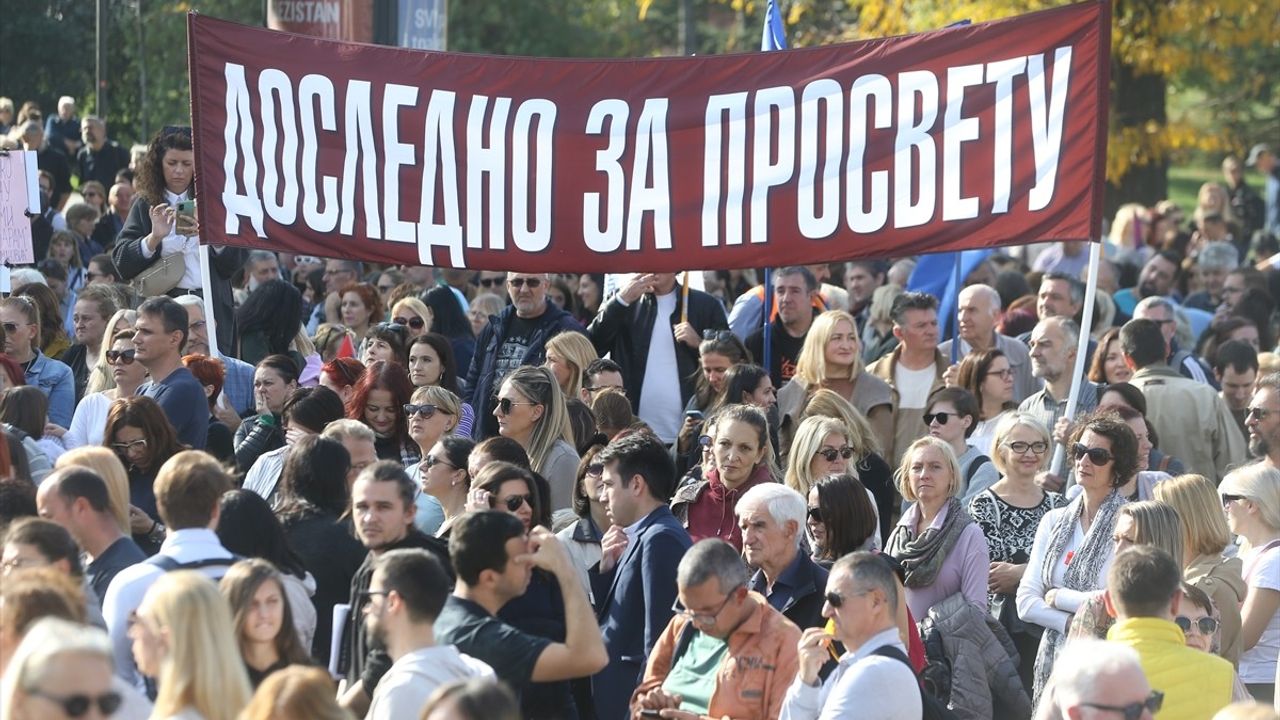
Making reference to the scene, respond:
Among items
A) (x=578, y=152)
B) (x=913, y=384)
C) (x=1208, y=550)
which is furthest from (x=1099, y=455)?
(x=578, y=152)

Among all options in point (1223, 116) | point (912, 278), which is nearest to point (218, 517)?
point (912, 278)

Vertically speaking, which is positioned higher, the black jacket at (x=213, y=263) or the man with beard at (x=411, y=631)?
the black jacket at (x=213, y=263)

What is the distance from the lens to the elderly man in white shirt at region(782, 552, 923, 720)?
5.95 m

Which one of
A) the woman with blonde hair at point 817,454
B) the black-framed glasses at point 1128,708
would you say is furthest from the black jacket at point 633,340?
the black-framed glasses at point 1128,708

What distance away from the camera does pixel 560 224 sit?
33.1 feet

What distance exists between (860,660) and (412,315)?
633cm

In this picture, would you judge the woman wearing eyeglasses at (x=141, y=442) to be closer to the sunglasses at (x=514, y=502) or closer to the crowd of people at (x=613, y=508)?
the crowd of people at (x=613, y=508)

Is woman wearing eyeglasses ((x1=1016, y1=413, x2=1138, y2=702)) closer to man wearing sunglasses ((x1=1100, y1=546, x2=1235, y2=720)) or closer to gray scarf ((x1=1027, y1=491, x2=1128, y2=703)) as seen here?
gray scarf ((x1=1027, y1=491, x2=1128, y2=703))

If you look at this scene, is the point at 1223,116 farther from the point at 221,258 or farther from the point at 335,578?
the point at 335,578

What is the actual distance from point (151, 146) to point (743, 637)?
5577 millimetres

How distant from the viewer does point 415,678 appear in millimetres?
5492

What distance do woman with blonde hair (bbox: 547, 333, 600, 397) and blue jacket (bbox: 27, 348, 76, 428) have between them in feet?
7.91

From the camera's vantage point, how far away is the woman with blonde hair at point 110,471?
22.6ft

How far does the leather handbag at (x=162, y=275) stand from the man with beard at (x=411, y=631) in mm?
5728
